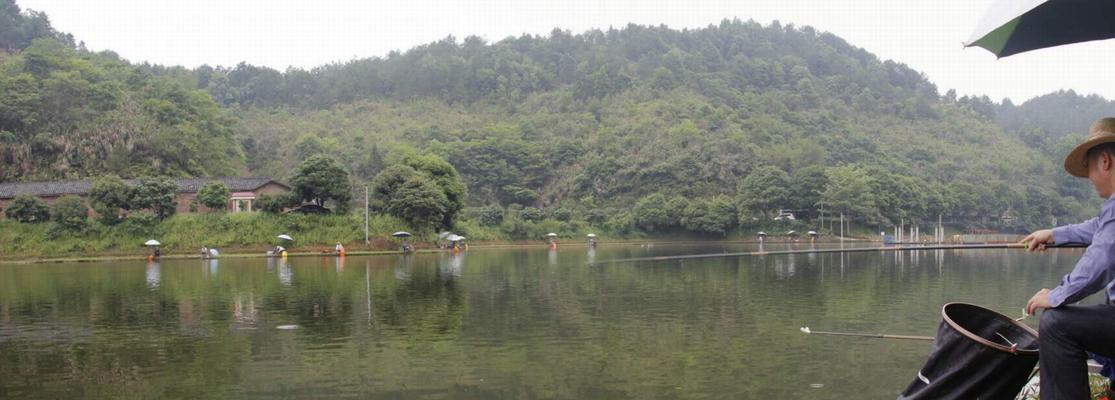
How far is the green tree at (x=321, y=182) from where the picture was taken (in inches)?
1775

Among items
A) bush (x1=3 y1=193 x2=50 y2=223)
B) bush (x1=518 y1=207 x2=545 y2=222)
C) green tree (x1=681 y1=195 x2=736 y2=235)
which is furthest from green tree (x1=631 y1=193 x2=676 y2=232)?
bush (x1=3 y1=193 x2=50 y2=223)

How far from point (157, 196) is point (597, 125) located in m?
62.1

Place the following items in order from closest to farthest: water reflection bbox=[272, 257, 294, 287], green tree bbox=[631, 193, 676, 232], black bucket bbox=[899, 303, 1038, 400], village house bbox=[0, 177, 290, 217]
Answer: 1. black bucket bbox=[899, 303, 1038, 400]
2. water reflection bbox=[272, 257, 294, 287]
3. village house bbox=[0, 177, 290, 217]
4. green tree bbox=[631, 193, 676, 232]

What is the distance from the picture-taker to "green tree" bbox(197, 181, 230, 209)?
4541 cm

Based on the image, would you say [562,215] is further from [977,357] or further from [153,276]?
[977,357]

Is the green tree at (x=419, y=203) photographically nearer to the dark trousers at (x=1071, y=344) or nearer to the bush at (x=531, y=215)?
the bush at (x=531, y=215)

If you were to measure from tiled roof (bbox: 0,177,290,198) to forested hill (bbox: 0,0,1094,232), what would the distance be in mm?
5342

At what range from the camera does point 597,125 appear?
100125 millimetres

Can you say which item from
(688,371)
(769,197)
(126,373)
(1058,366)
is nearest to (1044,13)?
(1058,366)

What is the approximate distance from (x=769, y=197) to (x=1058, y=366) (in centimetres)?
6348

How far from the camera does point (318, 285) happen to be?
2253 centimetres

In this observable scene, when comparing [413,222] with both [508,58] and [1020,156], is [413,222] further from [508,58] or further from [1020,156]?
[508,58]

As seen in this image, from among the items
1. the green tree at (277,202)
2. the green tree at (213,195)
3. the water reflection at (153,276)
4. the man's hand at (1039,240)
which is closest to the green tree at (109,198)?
the green tree at (213,195)

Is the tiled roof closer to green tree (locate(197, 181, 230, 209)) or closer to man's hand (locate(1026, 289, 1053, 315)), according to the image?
green tree (locate(197, 181, 230, 209))
